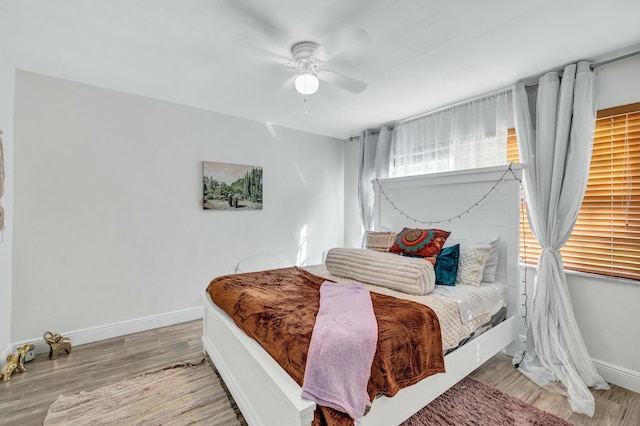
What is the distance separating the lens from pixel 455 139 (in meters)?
3.19

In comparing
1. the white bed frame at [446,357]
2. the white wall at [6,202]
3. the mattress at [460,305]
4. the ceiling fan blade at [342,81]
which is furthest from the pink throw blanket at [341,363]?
the white wall at [6,202]

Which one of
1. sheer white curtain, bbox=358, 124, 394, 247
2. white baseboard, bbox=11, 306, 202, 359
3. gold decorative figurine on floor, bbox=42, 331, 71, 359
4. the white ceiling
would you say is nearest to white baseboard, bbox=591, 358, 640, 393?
the white ceiling

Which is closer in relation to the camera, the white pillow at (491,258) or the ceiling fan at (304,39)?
the ceiling fan at (304,39)

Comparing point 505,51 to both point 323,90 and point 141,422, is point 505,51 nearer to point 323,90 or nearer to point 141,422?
point 323,90

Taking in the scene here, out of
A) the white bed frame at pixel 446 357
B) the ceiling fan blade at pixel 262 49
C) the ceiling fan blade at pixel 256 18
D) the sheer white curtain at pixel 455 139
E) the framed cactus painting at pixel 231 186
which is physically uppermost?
the ceiling fan blade at pixel 256 18

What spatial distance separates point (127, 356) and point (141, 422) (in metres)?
1.01

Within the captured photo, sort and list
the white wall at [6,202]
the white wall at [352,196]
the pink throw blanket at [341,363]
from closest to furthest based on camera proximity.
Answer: the pink throw blanket at [341,363]
the white wall at [6,202]
the white wall at [352,196]

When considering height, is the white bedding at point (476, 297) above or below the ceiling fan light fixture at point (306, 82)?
below

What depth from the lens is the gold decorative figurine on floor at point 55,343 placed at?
8.28 ft

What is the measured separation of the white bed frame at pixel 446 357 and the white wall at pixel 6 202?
1569mm

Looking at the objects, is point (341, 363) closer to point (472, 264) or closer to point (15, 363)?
point (472, 264)

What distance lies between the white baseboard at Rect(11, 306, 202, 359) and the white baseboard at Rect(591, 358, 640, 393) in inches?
150

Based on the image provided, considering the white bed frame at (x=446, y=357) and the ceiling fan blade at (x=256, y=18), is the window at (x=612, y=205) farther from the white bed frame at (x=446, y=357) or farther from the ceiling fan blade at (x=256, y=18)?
the ceiling fan blade at (x=256, y=18)

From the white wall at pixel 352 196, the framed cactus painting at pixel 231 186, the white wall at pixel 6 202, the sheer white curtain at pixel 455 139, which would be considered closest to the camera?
the white wall at pixel 6 202
